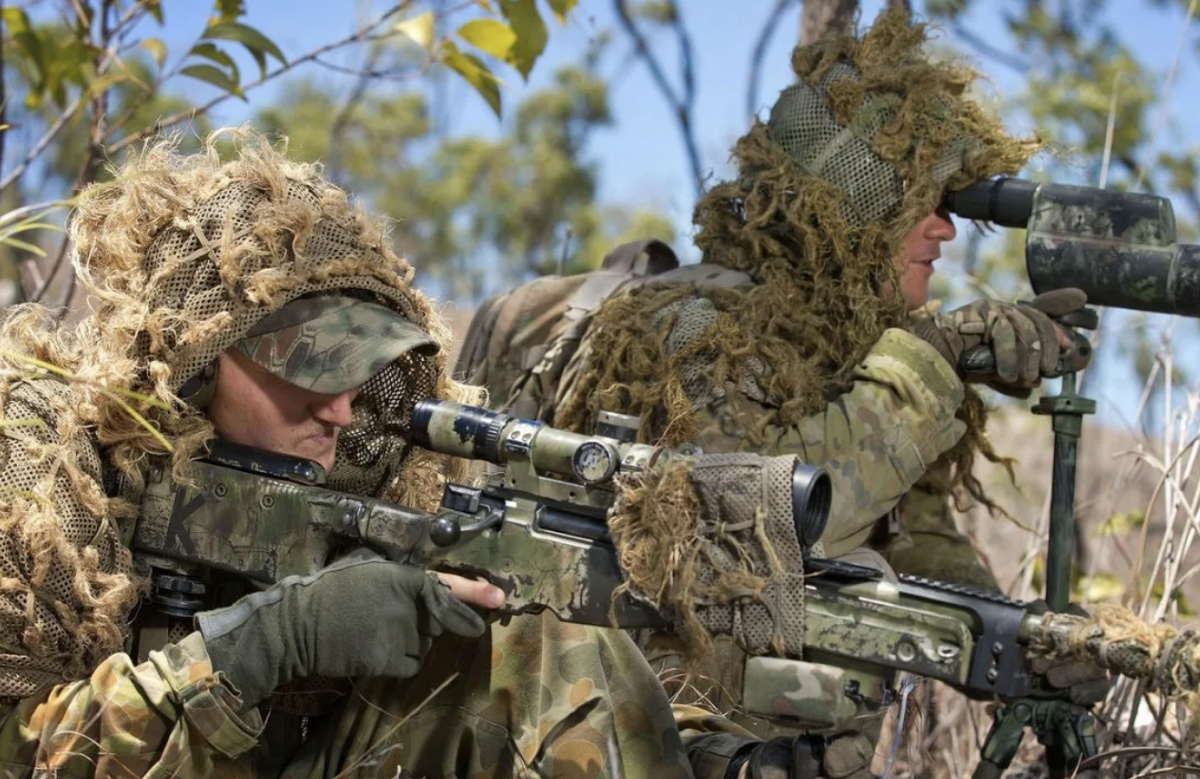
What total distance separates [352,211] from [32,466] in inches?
31.5

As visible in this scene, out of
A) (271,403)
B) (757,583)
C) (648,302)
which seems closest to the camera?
(757,583)

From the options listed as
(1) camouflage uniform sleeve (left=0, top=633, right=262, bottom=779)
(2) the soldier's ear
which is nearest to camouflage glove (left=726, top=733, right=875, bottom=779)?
(1) camouflage uniform sleeve (left=0, top=633, right=262, bottom=779)

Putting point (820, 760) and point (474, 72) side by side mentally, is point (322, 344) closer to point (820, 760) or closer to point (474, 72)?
point (820, 760)

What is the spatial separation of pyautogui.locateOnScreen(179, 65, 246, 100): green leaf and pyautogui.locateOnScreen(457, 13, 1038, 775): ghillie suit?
1.16 m

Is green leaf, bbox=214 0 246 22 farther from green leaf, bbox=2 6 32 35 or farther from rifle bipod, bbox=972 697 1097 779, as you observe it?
rifle bipod, bbox=972 697 1097 779

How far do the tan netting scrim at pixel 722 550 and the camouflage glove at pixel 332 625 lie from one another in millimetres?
352

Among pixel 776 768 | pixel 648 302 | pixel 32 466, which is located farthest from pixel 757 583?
pixel 648 302

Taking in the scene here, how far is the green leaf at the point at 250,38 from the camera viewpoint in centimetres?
427

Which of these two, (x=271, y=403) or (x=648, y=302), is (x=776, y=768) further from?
(x=648, y=302)

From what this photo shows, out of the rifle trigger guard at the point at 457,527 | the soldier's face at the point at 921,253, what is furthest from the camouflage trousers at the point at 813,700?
the soldier's face at the point at 921,253

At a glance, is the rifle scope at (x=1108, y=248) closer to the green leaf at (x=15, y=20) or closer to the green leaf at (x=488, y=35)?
the green leaf at (x=488, y=35)

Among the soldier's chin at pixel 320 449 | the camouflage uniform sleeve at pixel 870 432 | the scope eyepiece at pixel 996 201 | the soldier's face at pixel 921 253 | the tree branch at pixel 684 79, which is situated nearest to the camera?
the soldier's chin at pixel 320 449

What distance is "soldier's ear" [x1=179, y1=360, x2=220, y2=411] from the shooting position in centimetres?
282

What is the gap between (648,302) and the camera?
12.9 ft
